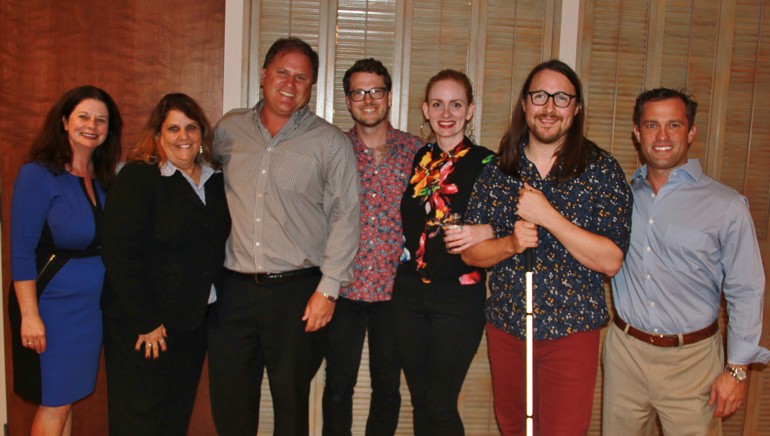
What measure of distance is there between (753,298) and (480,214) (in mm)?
969

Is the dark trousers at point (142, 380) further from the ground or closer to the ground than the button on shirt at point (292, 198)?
closer to the ground

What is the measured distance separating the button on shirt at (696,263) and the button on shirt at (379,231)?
93 cm

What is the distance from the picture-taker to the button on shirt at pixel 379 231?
2.35 m

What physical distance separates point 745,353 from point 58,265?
254 cm

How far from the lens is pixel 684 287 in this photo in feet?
6.47

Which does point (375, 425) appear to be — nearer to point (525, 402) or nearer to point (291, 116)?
point (525, 402)

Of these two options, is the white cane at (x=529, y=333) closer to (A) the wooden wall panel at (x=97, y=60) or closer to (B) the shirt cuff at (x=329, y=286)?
(B) the shirt cuff at (x=329, y=286)

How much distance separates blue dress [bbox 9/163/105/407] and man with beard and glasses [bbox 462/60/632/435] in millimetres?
1505

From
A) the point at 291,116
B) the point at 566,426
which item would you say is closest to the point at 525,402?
the point at 566,426

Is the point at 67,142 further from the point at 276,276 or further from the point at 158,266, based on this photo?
A: the point at 276,276

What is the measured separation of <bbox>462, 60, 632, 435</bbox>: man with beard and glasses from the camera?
1804mm

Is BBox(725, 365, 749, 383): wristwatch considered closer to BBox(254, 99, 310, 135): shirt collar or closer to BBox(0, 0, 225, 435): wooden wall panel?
BBox(254, 99, 310, 135): shirt collar

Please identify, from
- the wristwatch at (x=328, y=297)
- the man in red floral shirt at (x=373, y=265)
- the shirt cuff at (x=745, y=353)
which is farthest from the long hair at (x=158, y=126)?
the shirt cuff at (x=745, y=353)

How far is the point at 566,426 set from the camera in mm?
1841
